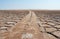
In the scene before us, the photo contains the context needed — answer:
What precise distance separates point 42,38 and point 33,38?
1.93ft

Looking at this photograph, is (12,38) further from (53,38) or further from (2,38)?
(53,38)

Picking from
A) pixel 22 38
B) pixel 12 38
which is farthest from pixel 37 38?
pixel 12 38

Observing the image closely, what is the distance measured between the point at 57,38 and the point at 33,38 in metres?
1.39

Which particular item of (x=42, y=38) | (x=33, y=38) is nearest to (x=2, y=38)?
(x=33, y=38)

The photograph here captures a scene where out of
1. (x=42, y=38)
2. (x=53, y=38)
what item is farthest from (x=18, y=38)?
(x=53, y=38)

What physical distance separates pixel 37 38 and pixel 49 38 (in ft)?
2.28

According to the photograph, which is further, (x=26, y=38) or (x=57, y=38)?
(x=57, y=38)

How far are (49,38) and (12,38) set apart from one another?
6.66 feet

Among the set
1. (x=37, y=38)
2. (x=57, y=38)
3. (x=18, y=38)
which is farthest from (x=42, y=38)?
(x=18, y=38)

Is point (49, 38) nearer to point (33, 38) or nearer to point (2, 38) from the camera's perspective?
point (33, 38)

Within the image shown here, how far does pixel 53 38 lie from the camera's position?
26.3 feet

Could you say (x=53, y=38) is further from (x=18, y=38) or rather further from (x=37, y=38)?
(x=18, y=38)

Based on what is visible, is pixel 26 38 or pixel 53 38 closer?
pixel 26 38

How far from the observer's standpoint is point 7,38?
299 inches
